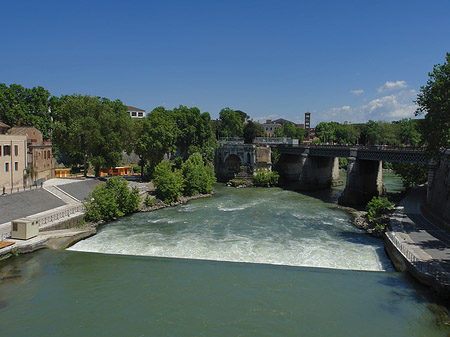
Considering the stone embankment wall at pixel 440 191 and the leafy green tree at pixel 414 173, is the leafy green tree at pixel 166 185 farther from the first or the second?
the leafy green tree at pixel 414 173

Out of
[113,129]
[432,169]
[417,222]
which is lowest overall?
[417,222]

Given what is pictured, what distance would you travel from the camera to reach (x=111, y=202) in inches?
1359

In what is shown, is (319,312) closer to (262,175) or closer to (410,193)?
(410,193)

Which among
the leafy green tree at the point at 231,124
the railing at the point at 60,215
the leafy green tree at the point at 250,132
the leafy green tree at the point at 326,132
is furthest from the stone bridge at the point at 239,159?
the leafy green tree at the point at 326,132

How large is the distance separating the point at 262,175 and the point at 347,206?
69.5 ft

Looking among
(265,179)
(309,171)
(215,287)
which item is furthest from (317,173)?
(215,287)

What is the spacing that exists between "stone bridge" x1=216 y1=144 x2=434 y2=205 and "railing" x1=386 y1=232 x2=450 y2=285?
41.5 ft

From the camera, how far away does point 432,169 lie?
34500 millimetres

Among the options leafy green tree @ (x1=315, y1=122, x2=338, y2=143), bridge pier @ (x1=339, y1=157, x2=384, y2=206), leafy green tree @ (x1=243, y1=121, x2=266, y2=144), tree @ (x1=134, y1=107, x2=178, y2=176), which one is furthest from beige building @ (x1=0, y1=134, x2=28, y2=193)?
leafy green tree @ (x1=315, y1=122, x2=338, y2=143)

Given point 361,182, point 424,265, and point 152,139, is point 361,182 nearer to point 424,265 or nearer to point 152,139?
point 424,265

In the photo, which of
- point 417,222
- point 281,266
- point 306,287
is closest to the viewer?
point 306,287

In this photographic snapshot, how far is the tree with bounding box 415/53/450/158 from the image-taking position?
2530 cm

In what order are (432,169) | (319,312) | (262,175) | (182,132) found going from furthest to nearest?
1. (182,132)
2. (262,175)
3. (432,169)
4. (319,312)

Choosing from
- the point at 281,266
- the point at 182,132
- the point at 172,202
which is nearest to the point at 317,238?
the point at 281,266
